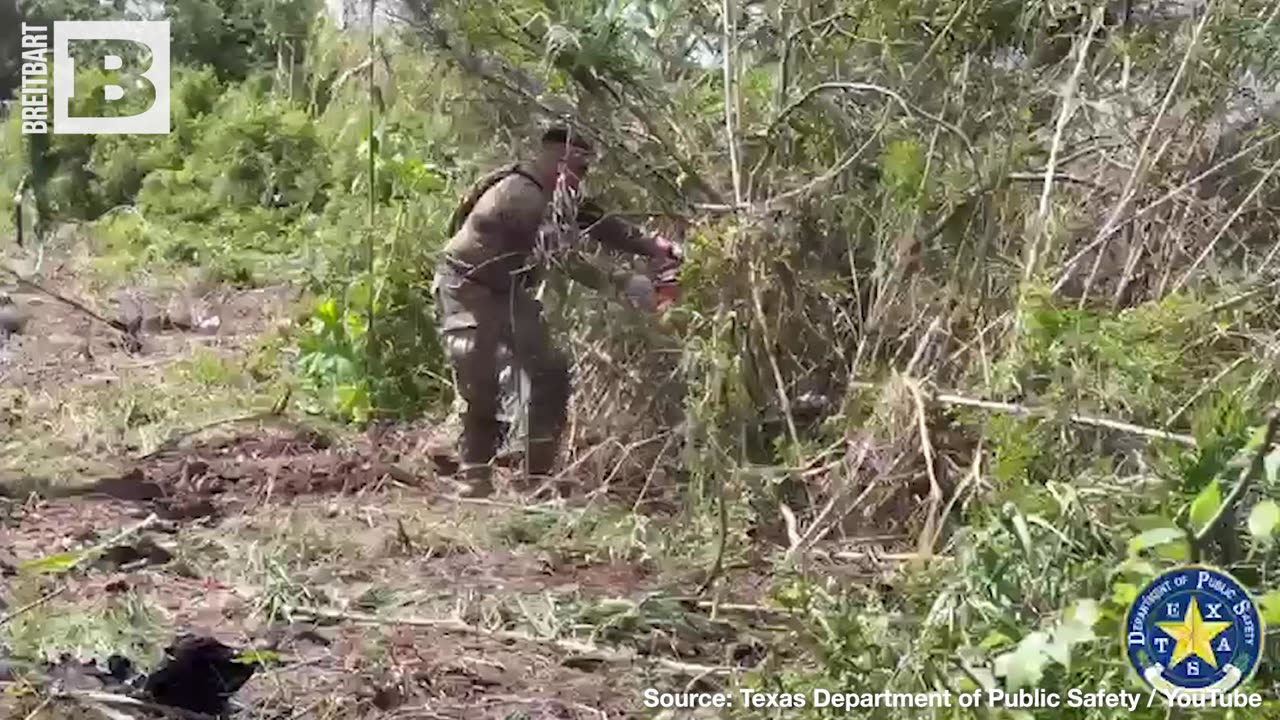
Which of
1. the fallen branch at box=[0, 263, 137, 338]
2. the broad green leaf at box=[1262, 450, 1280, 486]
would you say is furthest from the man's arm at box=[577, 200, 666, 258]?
the fallen branch at box=[0, 263, 137, 338]

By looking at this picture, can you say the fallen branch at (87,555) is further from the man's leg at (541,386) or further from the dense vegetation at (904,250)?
the dense vegetation at (904,250)

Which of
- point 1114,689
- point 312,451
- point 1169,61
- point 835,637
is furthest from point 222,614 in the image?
point 1169,61

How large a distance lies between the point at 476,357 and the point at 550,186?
55cm

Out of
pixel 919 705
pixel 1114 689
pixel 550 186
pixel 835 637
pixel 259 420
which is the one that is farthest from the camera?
pixel 259 420

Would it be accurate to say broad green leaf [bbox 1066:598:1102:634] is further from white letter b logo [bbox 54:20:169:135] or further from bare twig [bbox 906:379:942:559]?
white letter b logo [bbox 54:20:169:135]

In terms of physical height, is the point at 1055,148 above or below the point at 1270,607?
above

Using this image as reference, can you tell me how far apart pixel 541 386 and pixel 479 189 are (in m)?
0.47

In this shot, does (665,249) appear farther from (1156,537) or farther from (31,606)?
(1156,537)

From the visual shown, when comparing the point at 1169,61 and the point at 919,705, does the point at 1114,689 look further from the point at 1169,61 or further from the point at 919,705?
the point at 1169,61

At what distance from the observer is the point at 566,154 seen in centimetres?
323

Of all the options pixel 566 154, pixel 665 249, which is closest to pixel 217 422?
pixel 566 154

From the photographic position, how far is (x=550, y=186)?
10.7ft

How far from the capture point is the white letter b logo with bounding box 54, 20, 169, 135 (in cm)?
320

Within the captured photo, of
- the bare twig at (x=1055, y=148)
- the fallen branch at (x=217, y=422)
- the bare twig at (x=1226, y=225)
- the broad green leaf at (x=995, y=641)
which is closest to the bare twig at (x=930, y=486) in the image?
the bare twig at (x=1055, y=148)
